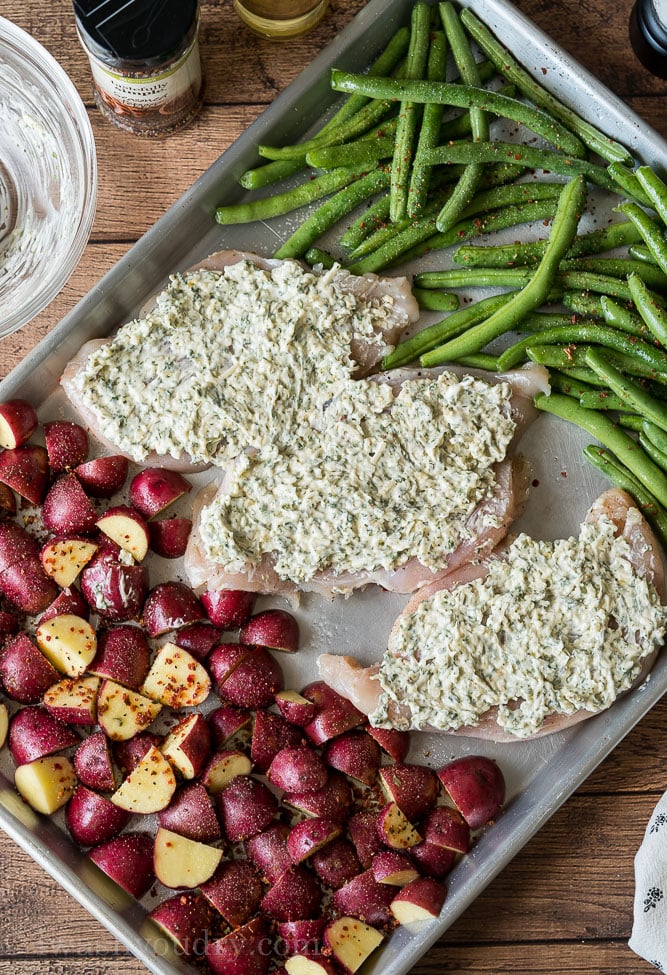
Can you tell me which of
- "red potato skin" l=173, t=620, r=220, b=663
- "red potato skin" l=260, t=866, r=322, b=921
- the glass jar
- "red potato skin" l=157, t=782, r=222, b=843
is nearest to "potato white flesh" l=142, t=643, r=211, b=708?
"red potato skin" l=173, t=620, r=220, b=663

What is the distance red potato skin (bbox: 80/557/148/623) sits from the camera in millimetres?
3543

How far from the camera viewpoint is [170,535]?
3.63 m

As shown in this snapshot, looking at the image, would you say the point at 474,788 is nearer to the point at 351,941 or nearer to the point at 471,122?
the point at 351,941

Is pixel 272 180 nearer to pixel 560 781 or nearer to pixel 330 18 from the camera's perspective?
pixel 330 18

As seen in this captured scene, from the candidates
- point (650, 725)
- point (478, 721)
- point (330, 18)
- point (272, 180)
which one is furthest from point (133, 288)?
point (650, 725)

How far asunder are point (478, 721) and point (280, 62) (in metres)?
2.81

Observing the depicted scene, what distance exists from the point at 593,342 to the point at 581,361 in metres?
0.10

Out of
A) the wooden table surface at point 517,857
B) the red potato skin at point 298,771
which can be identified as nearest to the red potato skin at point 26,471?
the wooden table surface at point 517,857

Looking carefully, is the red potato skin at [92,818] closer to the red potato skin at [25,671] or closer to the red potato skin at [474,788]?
the red potato skin at [25,671]

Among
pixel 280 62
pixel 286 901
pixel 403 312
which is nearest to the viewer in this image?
pixel 286 901

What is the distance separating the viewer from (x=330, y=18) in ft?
12.9

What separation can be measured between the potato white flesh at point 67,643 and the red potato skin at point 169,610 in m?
0.23

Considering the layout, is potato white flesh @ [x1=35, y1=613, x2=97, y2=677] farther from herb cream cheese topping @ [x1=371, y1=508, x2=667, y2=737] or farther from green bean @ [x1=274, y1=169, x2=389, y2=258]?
green bean @ [x1=274, y1=169, x2=389, y2=258]

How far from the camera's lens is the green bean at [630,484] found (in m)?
3.60
